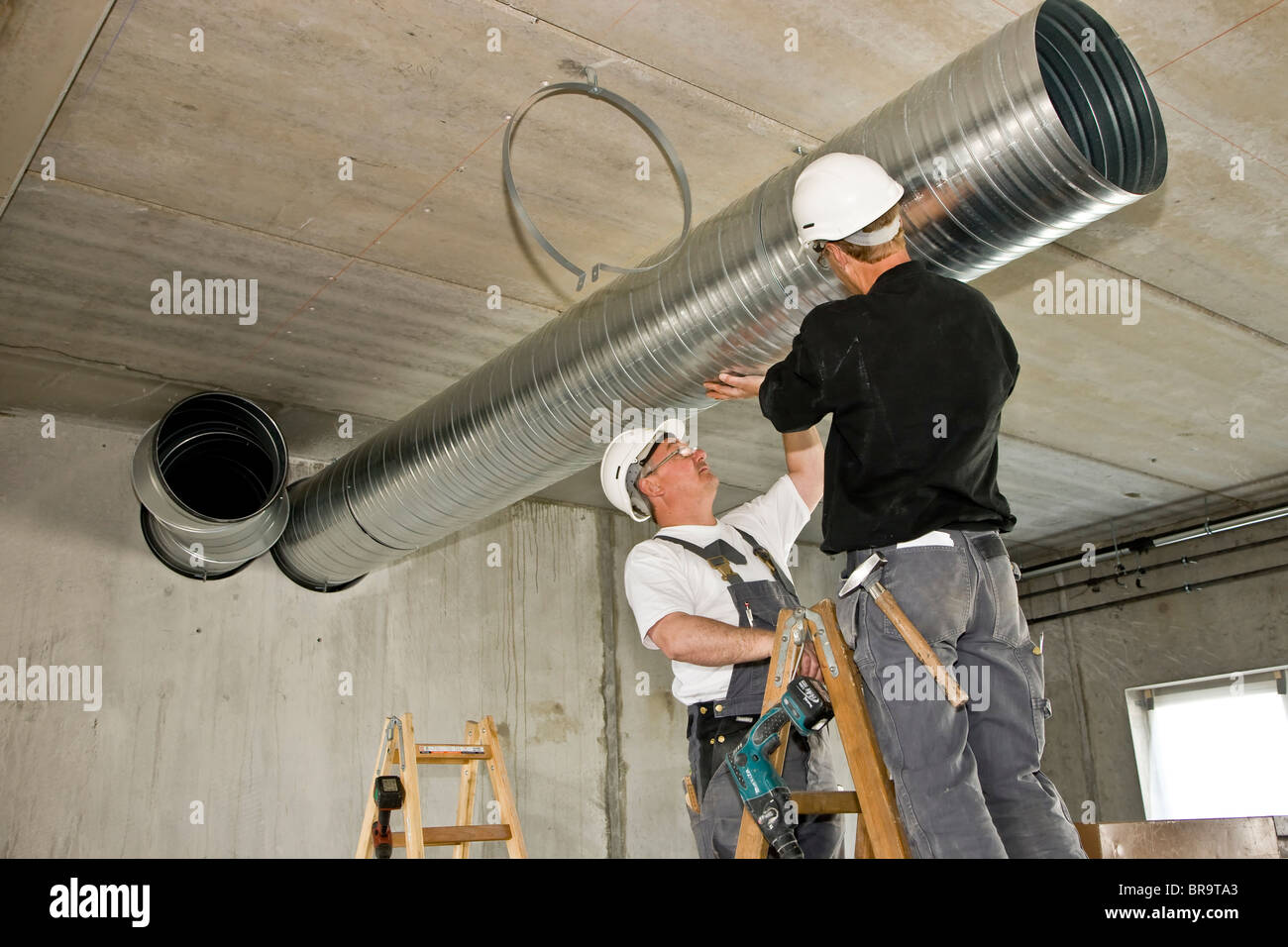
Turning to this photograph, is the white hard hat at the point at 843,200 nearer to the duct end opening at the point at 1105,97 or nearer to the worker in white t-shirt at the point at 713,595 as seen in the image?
the duct end opening at the point at 1105,97

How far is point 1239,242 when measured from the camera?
3305 millimetres

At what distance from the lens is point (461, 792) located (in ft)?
13.2

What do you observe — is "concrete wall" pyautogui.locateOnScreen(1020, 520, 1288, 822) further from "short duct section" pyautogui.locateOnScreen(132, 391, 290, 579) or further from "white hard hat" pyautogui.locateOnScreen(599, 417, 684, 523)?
"short duct section" pyautogui.locateOnScreen(132, 391, 290, 579)

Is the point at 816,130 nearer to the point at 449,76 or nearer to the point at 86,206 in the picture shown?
the point at 449,76

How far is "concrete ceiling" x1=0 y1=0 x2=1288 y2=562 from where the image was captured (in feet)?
7.78

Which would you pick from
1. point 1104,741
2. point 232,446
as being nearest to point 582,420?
point 232,446

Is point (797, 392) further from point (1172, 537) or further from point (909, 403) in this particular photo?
point (1172, 537)

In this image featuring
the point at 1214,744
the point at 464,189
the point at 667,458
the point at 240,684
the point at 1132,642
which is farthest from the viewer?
the point at 1132,642

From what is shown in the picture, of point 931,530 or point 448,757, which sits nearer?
point 931,530

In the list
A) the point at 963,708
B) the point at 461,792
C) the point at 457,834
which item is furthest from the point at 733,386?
the point at 461,792

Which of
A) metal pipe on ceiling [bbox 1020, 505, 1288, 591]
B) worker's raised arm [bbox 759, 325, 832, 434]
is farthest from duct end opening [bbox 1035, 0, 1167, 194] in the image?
metal pipe on ceiling [bbox 1020, 505, 1288, 591]

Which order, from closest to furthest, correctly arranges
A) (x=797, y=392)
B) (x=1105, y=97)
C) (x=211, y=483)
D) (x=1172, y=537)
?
(x=797, y=392)
(x=1105, y=97)
(x=211, y=483)
(x=1172, y=537)

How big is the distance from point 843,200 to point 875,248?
0.35 ft

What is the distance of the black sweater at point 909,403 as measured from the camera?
1646 mm
